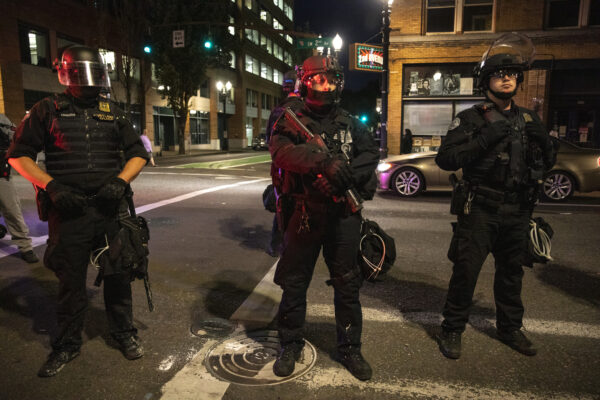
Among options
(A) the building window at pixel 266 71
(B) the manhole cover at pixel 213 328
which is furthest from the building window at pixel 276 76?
(B) the manhole cover at pixel 213 328

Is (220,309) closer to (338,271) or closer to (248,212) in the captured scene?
(338,271)

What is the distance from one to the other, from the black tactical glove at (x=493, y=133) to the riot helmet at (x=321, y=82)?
3.52 feet

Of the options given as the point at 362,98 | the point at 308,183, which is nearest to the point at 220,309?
the point at 308,183

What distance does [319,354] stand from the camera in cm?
314

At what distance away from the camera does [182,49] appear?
28062mm

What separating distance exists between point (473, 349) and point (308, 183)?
1.81 m

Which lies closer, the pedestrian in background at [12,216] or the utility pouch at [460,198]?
the utility pouch at [460,198]

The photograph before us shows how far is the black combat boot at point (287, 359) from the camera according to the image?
2848 mm

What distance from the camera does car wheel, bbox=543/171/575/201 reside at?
32.8ft

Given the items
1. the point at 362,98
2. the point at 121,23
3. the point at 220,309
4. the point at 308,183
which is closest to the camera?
the point at 308,183

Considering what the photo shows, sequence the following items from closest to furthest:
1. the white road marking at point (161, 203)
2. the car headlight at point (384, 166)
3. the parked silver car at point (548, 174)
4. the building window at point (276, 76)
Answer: the white road marking at point (161, 203) → the parked silver car at point (548, 174) → the car headlight at point (384, 166) → the building window at point (276, 76)

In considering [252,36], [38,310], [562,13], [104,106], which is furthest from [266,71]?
[104,106]

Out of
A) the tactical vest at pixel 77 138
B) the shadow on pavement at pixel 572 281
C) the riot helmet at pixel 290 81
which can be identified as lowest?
the shadow on pavement at pixel 572 281

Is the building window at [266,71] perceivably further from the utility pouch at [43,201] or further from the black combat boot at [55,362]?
the black combat boot at [55,362]
